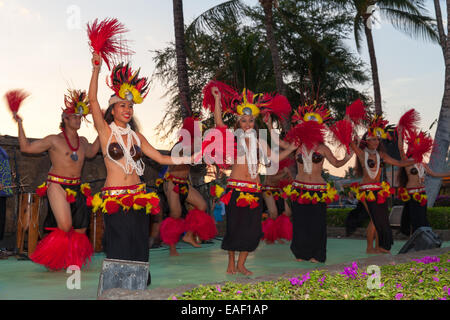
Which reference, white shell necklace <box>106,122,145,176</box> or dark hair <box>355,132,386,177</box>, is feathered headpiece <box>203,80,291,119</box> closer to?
white shell necklace <box>106,122,145,176</box>

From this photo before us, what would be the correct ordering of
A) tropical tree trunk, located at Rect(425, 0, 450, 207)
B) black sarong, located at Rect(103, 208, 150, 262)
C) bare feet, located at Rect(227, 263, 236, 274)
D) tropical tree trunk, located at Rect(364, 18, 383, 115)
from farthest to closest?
1. tropical tree trunk, located at Rect(364, 18, 383, 115)
2. tropical tree trunk, located at Rect(425, 0, 450, 207)
3. bare feet, located at Rect(227, 263, 236, 274)
4. black sarong, located at Rect(103, 208, 150, 262)

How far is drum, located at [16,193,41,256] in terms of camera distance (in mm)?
7219

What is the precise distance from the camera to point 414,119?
788 centimetres

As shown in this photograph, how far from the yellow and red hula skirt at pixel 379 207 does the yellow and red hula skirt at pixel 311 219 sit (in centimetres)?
79

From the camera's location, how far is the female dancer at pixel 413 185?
789 centimetres

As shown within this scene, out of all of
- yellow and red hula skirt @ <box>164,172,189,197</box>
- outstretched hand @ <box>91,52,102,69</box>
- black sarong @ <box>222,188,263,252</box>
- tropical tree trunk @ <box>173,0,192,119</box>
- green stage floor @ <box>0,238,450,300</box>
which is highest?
tropical tree trunk @ <box>173,0,192,119</box>

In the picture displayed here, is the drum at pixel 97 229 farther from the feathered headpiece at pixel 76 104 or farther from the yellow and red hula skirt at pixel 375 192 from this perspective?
the yellow and red hula skirt at pixel 375 192

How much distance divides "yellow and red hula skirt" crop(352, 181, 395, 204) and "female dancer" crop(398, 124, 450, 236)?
0.87m

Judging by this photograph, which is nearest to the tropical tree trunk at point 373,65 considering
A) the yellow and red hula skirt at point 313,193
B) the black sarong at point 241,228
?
the yellow and red hula skirt at point 313,193

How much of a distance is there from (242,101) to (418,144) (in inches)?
138

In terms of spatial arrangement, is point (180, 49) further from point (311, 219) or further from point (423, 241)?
point (423, 241)

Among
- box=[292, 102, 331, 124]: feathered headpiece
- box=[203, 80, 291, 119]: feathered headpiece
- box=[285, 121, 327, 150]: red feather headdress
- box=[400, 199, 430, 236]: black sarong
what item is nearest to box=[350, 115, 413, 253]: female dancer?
box=[292, 102, 331, 124]: feathered headpiece
